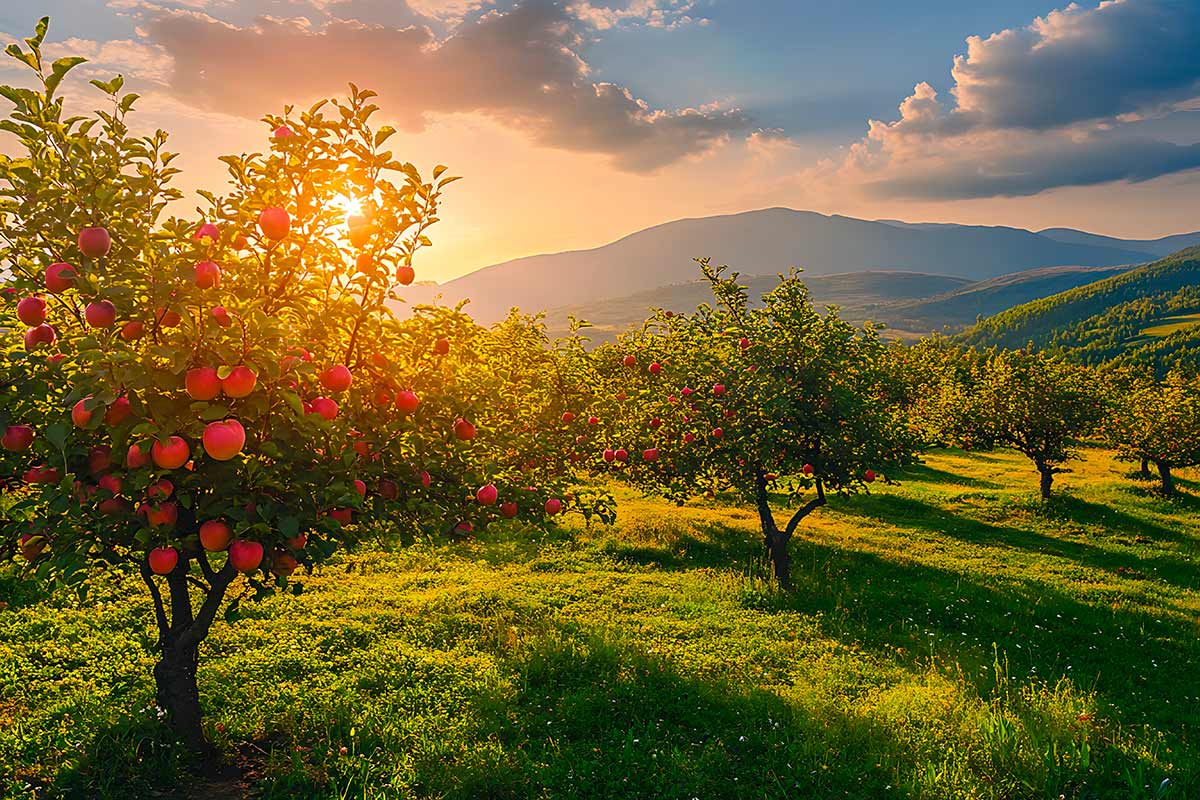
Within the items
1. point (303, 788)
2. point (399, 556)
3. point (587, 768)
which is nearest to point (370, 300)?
point (303, 788)

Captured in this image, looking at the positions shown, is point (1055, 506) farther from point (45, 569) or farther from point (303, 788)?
point (45, 569)

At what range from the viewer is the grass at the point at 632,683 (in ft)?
24.5

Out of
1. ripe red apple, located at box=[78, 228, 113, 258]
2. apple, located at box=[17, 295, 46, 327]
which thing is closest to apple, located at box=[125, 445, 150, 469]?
apple, located at box=[17, 295, 46, 327]

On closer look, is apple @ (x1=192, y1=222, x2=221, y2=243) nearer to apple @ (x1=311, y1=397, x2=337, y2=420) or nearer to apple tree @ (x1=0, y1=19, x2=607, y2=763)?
apple tree @ (x1=0, y1=19, x2=607, y2=763)

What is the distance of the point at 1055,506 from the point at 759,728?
25306mm

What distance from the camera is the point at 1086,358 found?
7677 inches

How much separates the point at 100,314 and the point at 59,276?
0.51 metres

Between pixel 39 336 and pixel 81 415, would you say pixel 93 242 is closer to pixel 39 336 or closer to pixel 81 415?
pixel 39 336

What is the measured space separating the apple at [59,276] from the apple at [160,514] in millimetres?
1739

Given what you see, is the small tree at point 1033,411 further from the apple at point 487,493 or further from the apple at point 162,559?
the apple at point 162,559

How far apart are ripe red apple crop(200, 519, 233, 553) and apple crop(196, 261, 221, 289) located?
1.85m

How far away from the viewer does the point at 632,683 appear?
9820 mm

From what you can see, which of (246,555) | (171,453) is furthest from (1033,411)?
(171,453)

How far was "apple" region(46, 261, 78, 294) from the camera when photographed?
4.48 m
